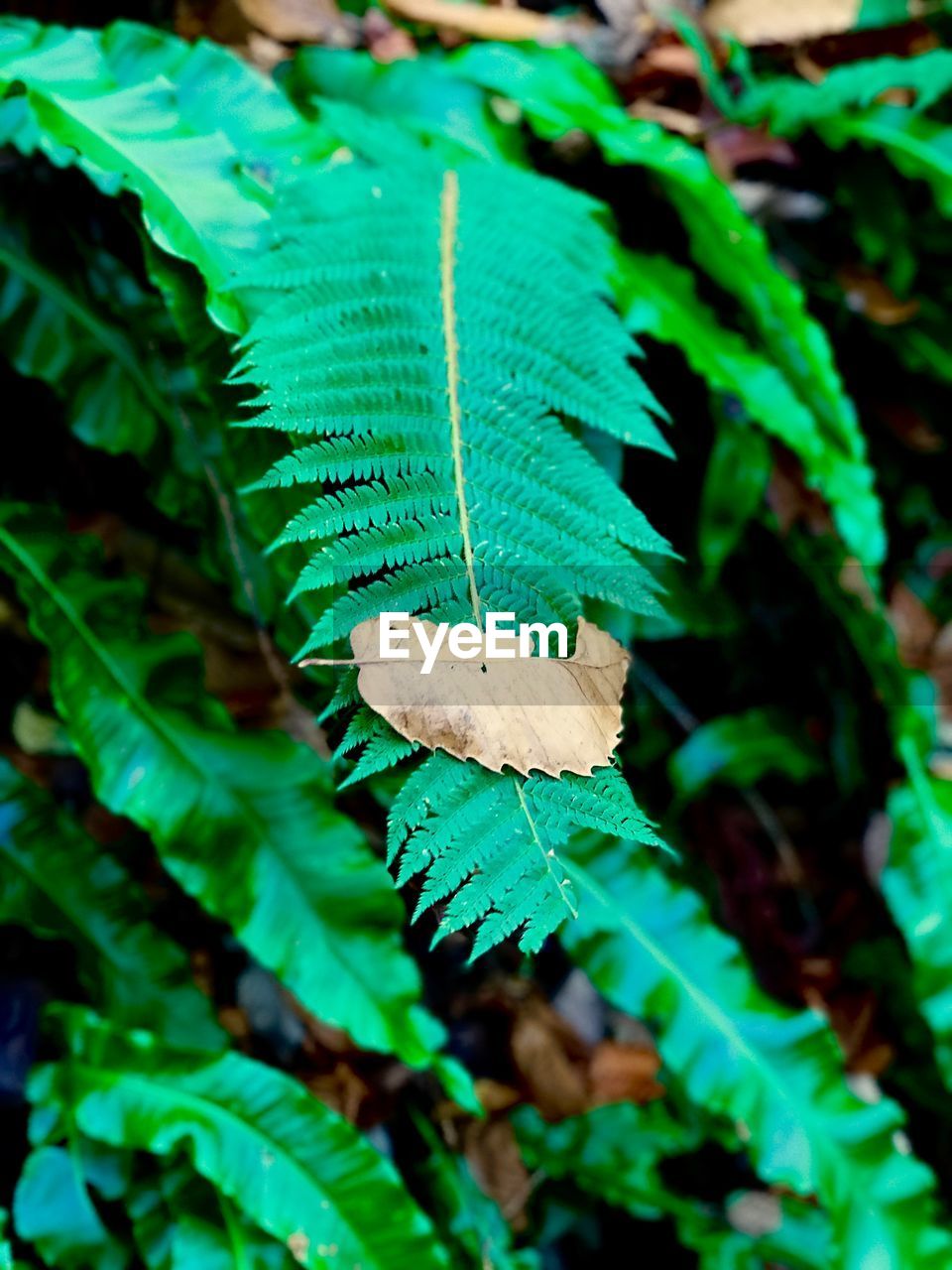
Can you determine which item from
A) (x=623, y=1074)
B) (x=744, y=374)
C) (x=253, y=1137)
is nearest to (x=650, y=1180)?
(x=623, y=1074)

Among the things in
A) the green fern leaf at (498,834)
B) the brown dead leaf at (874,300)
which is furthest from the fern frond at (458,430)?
the brown dead leaf at (874,300)

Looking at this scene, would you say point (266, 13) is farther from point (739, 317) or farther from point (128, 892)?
point (128, 892)

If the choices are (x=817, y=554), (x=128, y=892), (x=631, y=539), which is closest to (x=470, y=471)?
(x=631, y=539)

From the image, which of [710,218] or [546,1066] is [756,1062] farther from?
[710,218]

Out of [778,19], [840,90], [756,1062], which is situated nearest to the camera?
[756,1062]

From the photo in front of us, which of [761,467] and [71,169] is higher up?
[71,169]

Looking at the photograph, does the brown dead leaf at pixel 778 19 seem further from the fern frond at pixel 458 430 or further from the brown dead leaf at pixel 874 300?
the fern frond at pixel 458 430

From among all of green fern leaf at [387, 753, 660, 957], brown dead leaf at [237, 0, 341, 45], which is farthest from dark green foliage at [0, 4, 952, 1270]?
brown dead leaf at [237, 0, 341, 45]
